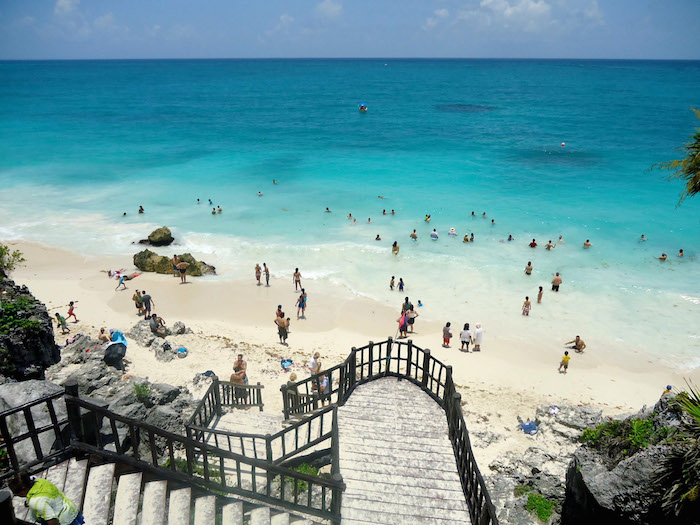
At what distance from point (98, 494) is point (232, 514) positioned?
2.01 metres

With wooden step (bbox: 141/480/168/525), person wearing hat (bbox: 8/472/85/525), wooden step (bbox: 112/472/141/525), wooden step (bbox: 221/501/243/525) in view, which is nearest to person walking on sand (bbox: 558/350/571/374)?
wooden step (bbox: 221/501/243/525)

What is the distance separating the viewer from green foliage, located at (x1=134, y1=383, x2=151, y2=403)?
540 inches

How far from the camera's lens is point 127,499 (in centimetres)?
671

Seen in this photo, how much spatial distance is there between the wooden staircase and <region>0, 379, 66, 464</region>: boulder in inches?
60.5

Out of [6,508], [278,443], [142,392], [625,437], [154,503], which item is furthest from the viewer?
[142,392]

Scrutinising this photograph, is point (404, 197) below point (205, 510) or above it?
above

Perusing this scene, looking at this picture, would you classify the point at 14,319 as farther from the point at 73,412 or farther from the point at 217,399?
the point at 73,412

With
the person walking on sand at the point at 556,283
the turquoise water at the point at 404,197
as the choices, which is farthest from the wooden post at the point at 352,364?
the person walking on sand at the point at 556,283

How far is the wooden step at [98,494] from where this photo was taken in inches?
246

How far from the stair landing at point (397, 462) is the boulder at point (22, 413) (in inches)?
224

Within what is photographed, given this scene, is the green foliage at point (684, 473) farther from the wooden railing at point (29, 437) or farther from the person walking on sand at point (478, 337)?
the person walking on sand at point (478, 337)

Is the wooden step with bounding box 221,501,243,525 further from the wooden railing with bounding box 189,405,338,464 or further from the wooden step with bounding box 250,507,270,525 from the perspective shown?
the wooden railing with bounding box 189,405,338,464

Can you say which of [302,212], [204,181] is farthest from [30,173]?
[302,212]

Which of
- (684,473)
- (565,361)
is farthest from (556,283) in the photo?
(684,473)
